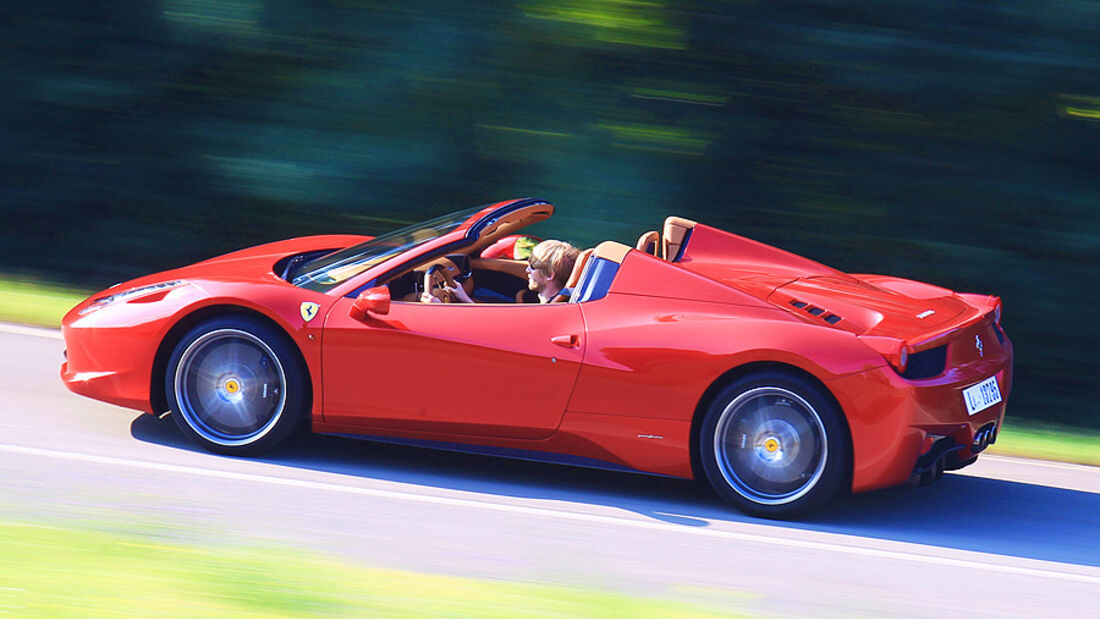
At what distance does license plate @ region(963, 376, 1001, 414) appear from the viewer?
202 inches

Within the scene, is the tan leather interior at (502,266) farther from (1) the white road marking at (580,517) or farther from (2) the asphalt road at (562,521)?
(1) the white road marking at (580,517)

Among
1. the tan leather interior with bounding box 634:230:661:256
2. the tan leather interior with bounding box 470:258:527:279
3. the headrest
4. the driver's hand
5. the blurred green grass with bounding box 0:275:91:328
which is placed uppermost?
the tan leather interior with bounding box 634:230:661:256

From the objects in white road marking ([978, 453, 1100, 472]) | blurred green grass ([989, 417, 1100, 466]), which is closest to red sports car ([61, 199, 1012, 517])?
white road marking ([978, 453, 1100, 472])

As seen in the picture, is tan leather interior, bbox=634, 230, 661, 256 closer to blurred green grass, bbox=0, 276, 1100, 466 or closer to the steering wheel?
the steering wheel

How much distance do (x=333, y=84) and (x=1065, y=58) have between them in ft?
19.4

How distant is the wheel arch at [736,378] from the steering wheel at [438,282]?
4.39 feet

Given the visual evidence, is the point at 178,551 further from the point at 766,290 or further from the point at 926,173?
the point at 926,173

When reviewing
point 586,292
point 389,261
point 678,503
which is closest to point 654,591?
point 678,503

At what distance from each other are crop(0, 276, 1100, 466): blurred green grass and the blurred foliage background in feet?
3.64

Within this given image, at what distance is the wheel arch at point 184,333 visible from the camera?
5320 mm

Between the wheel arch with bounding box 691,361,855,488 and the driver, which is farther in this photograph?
the driver

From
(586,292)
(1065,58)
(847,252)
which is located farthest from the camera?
(847,252)

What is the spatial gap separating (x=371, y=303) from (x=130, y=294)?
1.26 metres

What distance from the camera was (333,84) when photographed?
10.0 m
